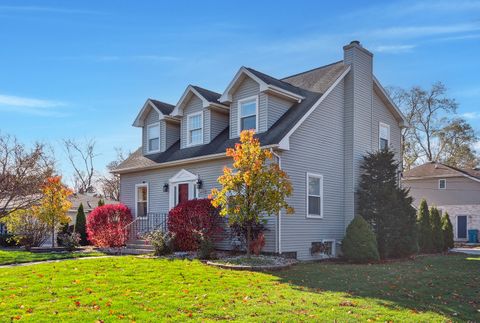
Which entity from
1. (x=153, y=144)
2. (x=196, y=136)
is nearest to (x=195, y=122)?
(x=196, y=136)

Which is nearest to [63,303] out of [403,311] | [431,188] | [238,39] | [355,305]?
[355,305]

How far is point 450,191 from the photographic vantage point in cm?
3362

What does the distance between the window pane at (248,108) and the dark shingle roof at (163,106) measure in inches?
185

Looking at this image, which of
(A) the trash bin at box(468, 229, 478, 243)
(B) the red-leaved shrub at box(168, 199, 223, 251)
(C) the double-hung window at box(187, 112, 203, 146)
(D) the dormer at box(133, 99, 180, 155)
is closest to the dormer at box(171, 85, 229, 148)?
(C) the double-hung window at box(187, 112, 203, 146)

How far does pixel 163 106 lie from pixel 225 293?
1378 cm

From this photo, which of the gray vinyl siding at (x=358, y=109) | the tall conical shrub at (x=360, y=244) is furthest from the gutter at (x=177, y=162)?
the gray vinyl siding at (x=358, y=109)

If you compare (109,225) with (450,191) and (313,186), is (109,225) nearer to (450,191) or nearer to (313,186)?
(313,186)

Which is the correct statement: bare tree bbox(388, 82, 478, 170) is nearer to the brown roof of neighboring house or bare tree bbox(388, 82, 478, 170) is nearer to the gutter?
the brown roof of neighboring house

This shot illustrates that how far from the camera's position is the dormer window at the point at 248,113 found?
1691 centimetres

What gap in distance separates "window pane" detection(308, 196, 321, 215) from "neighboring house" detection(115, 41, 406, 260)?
0.04 m

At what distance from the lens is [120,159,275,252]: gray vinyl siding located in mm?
16295

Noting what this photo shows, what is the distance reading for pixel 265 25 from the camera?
13.4 m

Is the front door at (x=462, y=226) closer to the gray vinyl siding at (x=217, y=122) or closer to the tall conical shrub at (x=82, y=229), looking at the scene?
the gray vinyl siding at (x=217, y=122)

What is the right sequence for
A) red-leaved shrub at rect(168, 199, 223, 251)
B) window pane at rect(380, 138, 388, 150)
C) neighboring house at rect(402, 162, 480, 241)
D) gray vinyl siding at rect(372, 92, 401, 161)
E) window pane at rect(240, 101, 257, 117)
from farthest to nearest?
neighboring house at rect(402, 162, 480, 241), window pane at rect(380, 138, 388, 150), gray vinyl siding at rect(372, 92, 401, 161), window pane at rect(240, 101, 257, 117), red-leaved shrub at rect(168, 199, 223, 251)
